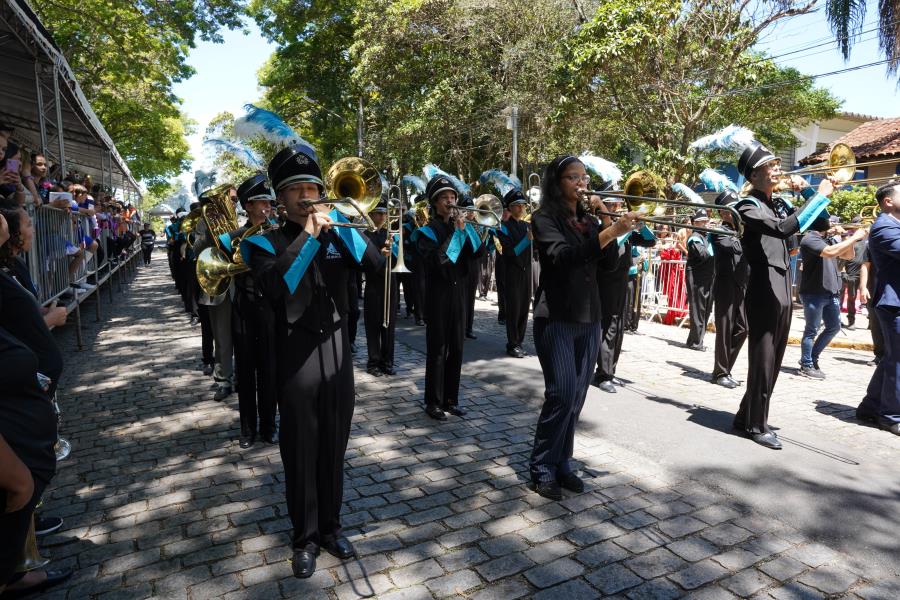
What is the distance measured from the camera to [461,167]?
77.8 feet

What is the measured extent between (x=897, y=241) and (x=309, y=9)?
2559 centimetres

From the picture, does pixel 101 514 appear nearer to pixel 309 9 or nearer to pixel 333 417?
pixel 333 417

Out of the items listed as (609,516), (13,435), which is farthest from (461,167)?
(13,435)

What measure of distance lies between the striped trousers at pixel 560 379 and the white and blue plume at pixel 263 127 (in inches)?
88.9

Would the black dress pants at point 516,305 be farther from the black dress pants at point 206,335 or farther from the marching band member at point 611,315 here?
the black dress pants at point 206,335

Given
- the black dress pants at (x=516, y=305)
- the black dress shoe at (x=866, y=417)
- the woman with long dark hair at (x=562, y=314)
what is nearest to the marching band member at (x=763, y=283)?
the black dress shoe at (x=866, y=417)

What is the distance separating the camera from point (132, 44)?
17.6m

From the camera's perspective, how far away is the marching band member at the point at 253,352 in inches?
199

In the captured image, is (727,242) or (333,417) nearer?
(333,417)

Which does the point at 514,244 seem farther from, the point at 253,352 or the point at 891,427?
the point at 891,427

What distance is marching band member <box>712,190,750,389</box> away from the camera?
7.03 metres

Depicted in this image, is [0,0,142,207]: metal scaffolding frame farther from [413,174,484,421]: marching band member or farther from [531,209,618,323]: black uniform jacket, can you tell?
[531,209,618,323]: black uniform jacket

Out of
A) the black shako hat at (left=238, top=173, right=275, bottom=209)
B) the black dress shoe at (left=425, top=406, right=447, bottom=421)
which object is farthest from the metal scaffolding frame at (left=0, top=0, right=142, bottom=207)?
the black dress shoe at (left=425, top=406, right=447, bottom=421)

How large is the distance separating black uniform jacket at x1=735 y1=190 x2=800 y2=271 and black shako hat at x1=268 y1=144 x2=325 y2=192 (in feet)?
11.0
